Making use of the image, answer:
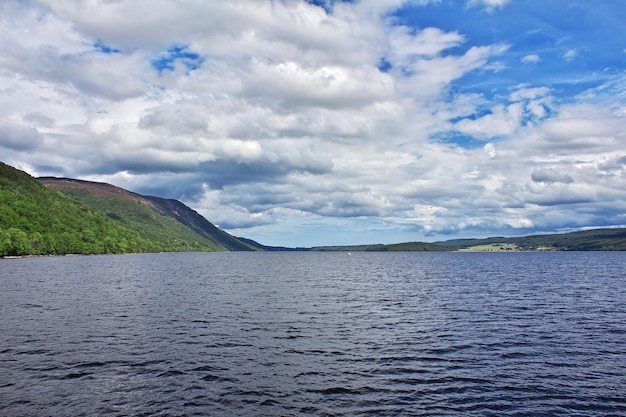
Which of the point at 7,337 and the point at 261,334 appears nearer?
the point at 7,337

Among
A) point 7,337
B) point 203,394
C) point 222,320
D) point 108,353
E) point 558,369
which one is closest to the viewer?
point 203,394

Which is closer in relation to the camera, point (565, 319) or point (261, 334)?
point (261, 334)

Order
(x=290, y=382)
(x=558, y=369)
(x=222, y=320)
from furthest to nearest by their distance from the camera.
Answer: (x=222, y=320)
(x=558, y=369)
(x=290, y=382)

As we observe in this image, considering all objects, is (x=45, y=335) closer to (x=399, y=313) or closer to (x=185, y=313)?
(x=185, y=313)

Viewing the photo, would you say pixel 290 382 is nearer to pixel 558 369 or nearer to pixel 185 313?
pixel 558 369

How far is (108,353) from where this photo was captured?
45688 millimetres

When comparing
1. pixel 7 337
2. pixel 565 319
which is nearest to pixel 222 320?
pixel 7 337

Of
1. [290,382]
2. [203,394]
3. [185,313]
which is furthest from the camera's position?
[185,313]

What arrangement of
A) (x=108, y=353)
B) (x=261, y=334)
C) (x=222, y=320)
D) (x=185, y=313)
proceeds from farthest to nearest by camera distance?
(x=185, y=313) → (x=222, y=320) → (x=261, y=334) → (x=108, y=353)

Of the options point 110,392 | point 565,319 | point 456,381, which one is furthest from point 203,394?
point 565,319

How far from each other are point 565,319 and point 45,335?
239 ft

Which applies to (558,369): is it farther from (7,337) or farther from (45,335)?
(7,337)

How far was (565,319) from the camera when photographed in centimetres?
6719

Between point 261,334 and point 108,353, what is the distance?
17.8m
